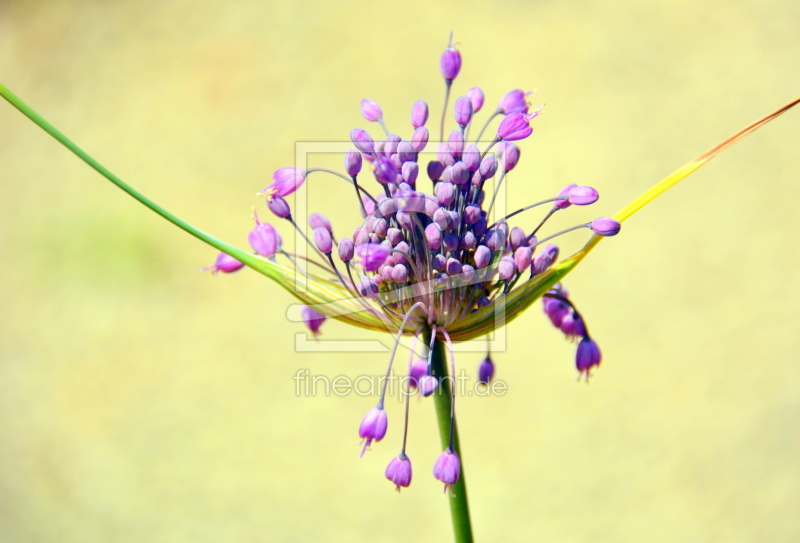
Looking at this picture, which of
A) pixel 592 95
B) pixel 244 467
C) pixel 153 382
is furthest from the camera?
pixel 592 95

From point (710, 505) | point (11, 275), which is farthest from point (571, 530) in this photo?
point (11, 275)

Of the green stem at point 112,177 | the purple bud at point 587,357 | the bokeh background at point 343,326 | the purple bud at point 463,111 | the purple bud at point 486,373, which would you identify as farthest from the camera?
the bokeh background at point 343,326

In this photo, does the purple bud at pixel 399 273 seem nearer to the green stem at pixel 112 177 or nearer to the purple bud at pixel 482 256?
the purple bud at pixel 482 256

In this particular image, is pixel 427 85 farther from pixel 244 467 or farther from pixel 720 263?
pixel 244 467

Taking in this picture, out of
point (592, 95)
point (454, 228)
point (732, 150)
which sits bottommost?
point (454, 228)

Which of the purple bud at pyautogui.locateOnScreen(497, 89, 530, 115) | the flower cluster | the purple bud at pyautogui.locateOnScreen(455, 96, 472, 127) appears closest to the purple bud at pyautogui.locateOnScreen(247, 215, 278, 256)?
the flower cluster

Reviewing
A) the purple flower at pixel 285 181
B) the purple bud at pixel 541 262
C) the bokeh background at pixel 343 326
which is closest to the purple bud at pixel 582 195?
the purple bud at pixel 541 262

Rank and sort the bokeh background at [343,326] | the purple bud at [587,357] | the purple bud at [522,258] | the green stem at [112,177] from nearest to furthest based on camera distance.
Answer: the green stem at [112,177], the purple bud at [522,258], the purple bud at [587,357], the bokeh background at [343,326]

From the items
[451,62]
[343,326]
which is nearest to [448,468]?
[451,62]

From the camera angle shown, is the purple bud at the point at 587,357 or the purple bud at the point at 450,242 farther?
the purple bud at the point at 587,357
